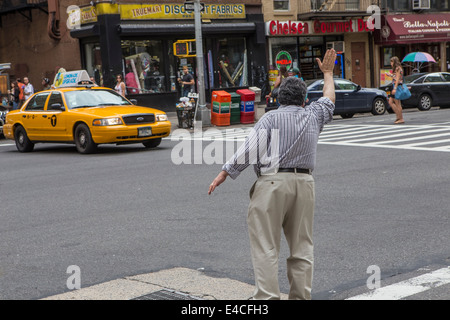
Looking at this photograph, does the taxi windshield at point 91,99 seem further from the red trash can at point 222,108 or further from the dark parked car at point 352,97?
the dark parked car at point 352,97

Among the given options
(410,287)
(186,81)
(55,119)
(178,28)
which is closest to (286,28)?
(178,28)

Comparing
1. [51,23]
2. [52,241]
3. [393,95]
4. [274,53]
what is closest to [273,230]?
[52,241]

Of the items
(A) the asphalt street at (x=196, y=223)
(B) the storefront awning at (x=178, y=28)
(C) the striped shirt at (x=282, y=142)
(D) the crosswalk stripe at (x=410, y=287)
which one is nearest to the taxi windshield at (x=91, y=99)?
(A) the asphalt street at (x=196, y=223)

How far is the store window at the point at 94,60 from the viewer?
95.2 ft

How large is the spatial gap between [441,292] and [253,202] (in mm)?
1696

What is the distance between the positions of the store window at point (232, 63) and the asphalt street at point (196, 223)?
1842cm

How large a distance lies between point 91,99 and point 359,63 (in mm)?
22073

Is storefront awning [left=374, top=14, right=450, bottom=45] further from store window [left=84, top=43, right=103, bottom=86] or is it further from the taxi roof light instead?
the taxi roof light

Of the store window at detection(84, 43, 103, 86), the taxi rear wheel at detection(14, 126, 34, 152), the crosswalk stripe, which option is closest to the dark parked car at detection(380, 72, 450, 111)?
the store window at detection(84, 43, 103, 86)

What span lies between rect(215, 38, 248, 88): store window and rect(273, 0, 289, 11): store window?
7.95ft

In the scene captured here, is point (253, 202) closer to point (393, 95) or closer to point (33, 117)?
point (33, 117)

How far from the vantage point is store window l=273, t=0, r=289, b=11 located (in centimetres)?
3281

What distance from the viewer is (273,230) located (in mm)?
4723

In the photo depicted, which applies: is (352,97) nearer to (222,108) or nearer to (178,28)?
(222,108)
